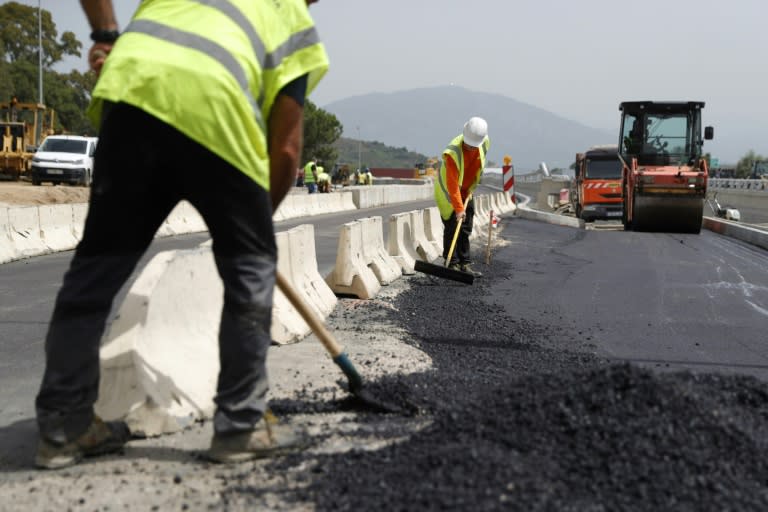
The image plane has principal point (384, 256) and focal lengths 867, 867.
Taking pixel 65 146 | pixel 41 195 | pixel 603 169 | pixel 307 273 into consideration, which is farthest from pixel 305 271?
pixel 65 146

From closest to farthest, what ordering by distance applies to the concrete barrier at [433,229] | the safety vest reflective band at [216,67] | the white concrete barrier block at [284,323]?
the safety vest reflective band at [216,67] < the white concrete barrier block at [284,323] < the concrete barrier at [433,229]

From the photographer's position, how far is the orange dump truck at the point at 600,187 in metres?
28.0

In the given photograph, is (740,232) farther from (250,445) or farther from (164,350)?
(250,445)

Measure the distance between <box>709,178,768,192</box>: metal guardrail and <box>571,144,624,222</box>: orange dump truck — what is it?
14.2 m

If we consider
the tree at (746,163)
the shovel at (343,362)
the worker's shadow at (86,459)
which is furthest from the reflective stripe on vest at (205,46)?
the tree at (746,163)

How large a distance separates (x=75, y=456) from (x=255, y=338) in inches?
32.3

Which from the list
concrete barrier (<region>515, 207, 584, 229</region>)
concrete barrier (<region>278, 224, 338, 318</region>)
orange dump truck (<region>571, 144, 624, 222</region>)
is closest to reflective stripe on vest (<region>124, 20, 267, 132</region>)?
concrete barrier (<region>278, 224, 338, 318</region>)

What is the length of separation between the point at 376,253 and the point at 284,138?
6.24m

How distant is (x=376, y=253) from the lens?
952 cm

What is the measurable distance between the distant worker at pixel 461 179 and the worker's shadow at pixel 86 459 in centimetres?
746

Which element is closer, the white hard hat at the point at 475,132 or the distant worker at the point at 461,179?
the white hard hat at the point at 475,132

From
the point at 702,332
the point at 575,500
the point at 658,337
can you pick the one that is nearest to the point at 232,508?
the point at 575,500

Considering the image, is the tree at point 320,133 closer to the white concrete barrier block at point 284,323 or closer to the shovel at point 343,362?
the white concrete barrier block at point 284,323

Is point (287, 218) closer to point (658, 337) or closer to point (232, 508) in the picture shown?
point (658, 337)
